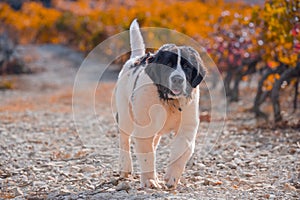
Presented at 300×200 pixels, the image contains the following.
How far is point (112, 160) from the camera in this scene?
7234mm

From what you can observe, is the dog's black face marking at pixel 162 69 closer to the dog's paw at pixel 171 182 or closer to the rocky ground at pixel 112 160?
the dog's paw at pixel 171 182

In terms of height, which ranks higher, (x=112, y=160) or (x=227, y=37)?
(x=227, y=37)

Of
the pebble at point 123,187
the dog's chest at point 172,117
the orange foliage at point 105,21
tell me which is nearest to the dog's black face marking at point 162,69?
the dog's chest at point 172,117

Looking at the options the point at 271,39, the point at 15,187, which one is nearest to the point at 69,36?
the point at 271,39

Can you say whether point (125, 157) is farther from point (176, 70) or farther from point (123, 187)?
point (176, 70)

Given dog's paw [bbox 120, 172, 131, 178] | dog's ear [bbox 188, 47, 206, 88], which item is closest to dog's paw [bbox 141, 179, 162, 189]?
dog's paw [bbox 120, 172, 131, 178]

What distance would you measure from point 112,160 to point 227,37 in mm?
8641

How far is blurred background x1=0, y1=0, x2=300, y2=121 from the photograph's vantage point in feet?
Answer: 32.3

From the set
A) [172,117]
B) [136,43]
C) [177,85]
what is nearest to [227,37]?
[136,43]

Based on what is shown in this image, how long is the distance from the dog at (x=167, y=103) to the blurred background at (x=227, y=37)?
359cm

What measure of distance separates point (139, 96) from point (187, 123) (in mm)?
553

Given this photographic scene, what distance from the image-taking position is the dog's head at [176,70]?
5.03 meters

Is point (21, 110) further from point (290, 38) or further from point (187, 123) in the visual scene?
point (187, 123)

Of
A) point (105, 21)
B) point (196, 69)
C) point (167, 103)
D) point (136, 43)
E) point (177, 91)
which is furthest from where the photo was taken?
point (105, 21)
